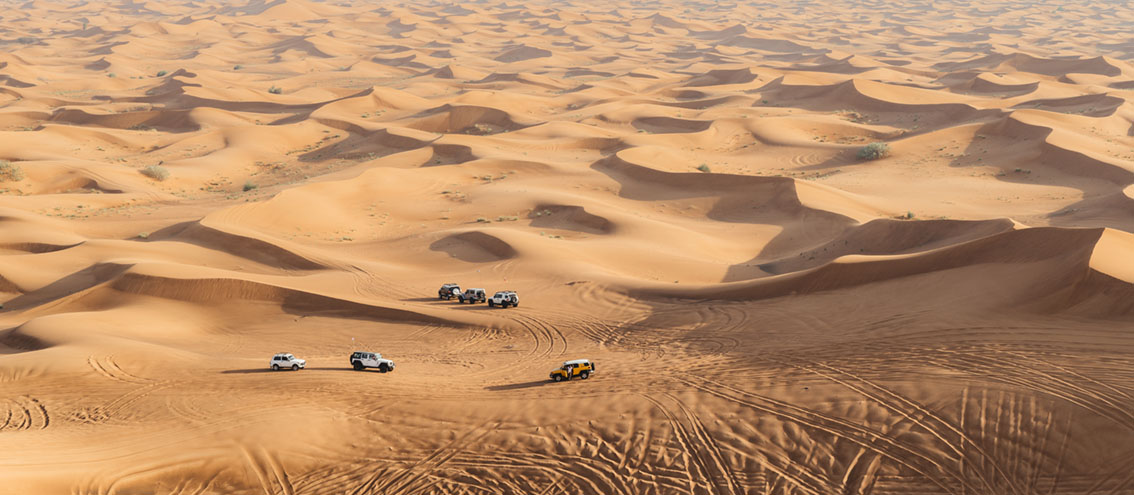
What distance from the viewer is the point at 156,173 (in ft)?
123

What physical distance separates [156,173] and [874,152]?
36.2 meters

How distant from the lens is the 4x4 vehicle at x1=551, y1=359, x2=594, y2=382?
1437cm

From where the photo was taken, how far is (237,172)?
4147 cm

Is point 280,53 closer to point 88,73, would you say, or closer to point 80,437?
point 88,73

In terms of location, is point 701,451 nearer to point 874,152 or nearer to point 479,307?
point 479,307

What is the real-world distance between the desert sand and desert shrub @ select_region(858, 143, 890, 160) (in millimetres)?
491

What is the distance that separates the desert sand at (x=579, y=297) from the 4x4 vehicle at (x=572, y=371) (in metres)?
0.23

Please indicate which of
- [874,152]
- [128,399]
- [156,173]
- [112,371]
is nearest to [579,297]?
[128,399]

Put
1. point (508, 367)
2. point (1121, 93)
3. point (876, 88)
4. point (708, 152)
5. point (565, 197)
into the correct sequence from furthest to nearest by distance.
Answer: point (876, 88) → point (1121, 93) → point (708, 152) → point (565, 197) → point (508, 367)

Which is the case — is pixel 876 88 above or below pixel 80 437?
below

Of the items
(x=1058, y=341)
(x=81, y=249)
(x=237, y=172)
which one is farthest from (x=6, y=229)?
(x=1058, y=341)

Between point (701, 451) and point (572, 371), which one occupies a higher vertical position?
point (701, 451)

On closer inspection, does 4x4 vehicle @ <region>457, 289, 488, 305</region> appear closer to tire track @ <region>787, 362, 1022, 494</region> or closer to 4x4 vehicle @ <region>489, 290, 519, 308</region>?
4x4 vehicle @ <region>489, 290, 519, 308</region>

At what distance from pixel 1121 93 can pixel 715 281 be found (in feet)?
161
